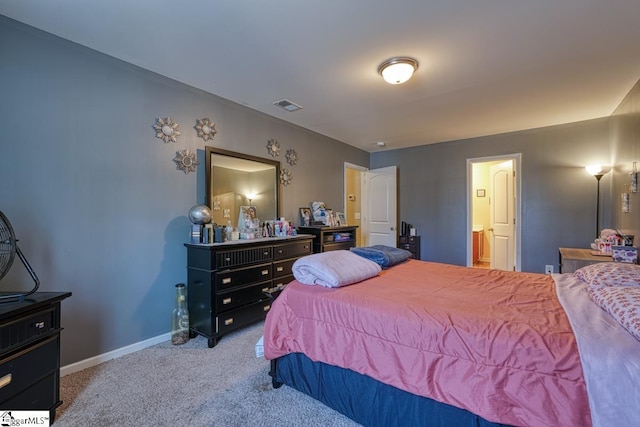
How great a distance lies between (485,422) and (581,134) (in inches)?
176

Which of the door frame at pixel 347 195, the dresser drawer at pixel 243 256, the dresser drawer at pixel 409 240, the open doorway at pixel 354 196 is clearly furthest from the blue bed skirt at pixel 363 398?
the dresser drawer at pixel 409 240

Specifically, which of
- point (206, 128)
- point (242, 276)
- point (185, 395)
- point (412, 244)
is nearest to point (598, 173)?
point (412, 244)

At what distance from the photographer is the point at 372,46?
85.8 inches

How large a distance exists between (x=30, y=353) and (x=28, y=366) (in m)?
0.06

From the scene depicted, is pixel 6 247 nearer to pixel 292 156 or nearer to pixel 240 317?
pixel 240 317

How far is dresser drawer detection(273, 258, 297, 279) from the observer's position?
10.5ft

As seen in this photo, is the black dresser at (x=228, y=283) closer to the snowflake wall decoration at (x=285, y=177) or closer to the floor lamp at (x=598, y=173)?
the snowflake wall decoration at (x=285, y=177)

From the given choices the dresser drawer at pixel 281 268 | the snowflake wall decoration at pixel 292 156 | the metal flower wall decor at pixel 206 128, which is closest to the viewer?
the metal flower wall decor at pixel 206 128

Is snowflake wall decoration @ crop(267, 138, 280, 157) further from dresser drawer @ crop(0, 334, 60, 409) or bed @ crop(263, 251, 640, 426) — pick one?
dresser drawer @ crop(0, 334, 60, 409)

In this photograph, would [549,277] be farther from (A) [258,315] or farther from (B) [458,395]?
(A) [258,315]

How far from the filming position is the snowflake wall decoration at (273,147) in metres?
3.71

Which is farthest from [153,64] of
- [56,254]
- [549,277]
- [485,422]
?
[549,277]

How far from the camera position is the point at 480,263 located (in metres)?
6.32

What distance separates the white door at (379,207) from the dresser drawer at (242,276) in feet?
9.56
